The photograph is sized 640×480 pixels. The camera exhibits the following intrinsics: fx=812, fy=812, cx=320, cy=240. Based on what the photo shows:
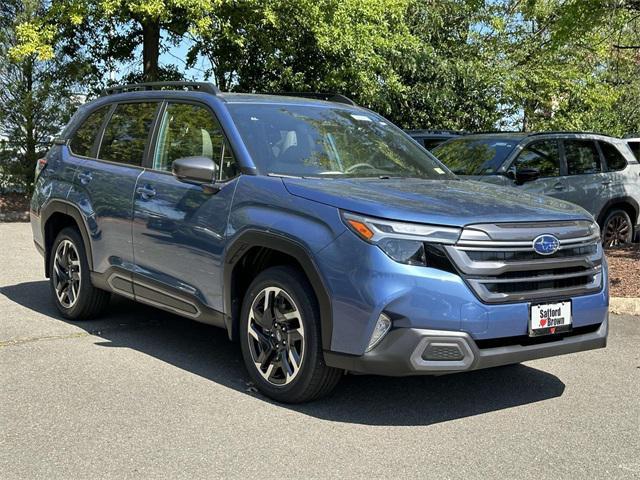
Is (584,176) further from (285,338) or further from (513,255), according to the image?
(285,338)

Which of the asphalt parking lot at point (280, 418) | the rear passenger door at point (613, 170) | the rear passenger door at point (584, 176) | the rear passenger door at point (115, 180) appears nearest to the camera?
the asphalt parking lot at point (280, 418)

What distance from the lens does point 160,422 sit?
176 inches

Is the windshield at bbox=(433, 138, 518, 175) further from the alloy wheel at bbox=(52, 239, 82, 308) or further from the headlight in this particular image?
the headlight

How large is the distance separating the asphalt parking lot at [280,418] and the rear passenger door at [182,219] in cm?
54

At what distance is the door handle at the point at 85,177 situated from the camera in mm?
6546

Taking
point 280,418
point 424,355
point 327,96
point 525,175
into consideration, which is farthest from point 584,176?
point 280,418

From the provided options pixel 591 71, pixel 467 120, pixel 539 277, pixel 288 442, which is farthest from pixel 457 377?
pixel 591 71

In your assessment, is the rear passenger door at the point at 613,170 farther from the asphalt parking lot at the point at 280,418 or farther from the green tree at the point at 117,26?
the green tree at the point at 117,26

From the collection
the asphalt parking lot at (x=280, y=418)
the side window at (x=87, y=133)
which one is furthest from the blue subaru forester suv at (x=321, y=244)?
the asphalt parking lot at (x=280, y=418)

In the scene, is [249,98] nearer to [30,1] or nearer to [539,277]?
[539,277]

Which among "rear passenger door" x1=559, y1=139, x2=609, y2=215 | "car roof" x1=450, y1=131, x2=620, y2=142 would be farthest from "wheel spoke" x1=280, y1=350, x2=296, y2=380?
"rear passenger door" x1=559, y1=139, x2=609, y2=215

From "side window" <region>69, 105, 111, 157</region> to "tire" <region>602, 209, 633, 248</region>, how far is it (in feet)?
23.8

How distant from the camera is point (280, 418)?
4.59 metres

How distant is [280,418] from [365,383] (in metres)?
0.92
